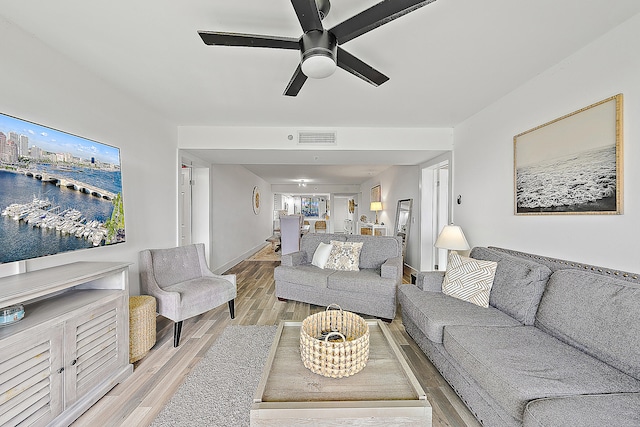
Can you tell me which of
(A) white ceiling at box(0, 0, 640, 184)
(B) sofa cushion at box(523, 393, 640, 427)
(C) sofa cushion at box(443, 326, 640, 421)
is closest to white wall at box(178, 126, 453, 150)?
(A) white ceiling at box(0, 0, 640, 184)

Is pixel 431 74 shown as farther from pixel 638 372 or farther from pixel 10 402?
pixel 10 402

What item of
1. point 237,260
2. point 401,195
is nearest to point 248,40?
point 401,195

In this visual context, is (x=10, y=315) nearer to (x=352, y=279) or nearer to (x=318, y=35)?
(x=318, y=35)

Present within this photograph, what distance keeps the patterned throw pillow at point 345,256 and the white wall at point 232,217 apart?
234cm

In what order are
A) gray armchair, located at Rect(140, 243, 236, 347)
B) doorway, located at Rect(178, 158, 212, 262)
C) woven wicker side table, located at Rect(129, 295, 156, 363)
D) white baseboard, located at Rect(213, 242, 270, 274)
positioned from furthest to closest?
white baseboard, located at Rect(213, 242, 270, 274)
doorway, located at Rect(178, 158, 212, 262)
gray armchair, located at Rect(140, 243, 236, 347)
woven wicker side table, located at Rect(129, 295, 156, 363)

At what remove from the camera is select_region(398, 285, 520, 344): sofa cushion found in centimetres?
186

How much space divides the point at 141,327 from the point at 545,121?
3.78 meters

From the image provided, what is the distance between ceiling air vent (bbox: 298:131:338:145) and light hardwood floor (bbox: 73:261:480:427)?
7.20 ft

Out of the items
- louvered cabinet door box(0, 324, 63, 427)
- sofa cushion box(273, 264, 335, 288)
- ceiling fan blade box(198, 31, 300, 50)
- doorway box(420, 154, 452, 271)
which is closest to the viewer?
louvered cabinet door box(0, 324, 63, 427)

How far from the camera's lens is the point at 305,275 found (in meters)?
3.27

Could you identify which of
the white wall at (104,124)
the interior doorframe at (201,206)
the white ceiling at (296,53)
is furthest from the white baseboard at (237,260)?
the white ceiling at (296,53)

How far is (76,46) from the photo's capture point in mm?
1896

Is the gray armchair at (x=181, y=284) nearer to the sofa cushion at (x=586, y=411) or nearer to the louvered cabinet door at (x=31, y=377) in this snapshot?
the louvered cabinet door at (x=31, y=377)

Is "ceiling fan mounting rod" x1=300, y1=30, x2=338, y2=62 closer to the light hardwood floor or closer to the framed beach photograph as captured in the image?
the framed beach photograph
